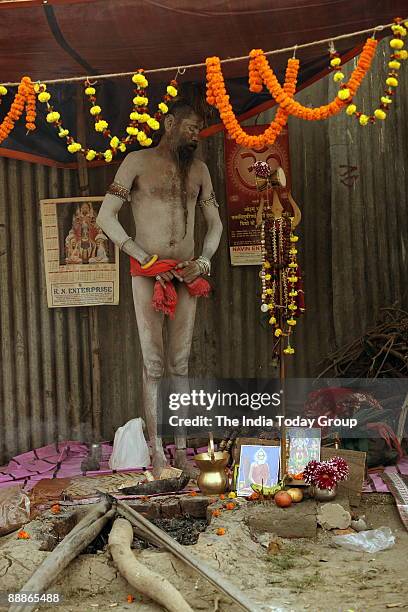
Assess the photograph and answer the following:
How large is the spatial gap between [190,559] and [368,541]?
1149mm

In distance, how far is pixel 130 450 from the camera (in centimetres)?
614

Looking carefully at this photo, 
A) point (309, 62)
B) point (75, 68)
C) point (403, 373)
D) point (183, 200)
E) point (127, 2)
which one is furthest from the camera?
point (403, 373)

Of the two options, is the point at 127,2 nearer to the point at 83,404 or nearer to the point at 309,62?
the point at 309,62

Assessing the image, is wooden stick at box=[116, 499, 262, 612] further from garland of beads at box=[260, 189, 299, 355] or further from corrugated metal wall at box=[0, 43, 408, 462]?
corrugated metal wall at box=[0, 43, 408, 462]

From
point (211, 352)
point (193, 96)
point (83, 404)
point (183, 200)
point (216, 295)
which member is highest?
point (193, 96)

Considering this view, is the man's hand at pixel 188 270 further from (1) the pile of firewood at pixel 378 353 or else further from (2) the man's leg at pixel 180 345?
(1) the pile of firewood at pixel 378 353

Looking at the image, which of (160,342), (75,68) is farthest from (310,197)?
(75,68)

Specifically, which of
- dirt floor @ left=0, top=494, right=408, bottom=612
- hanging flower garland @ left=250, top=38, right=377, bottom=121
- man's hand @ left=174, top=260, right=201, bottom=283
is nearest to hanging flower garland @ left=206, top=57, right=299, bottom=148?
hanging flower garland @ left=250, top=38, right=377, bottom=121

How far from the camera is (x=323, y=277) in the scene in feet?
23.3

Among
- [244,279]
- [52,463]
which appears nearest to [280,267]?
[244,279]

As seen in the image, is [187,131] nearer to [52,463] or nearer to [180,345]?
[180,345]

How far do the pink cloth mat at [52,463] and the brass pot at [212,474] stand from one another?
2.69 ft

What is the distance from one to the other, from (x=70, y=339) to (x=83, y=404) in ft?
2.08

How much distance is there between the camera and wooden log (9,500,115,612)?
3459mm
